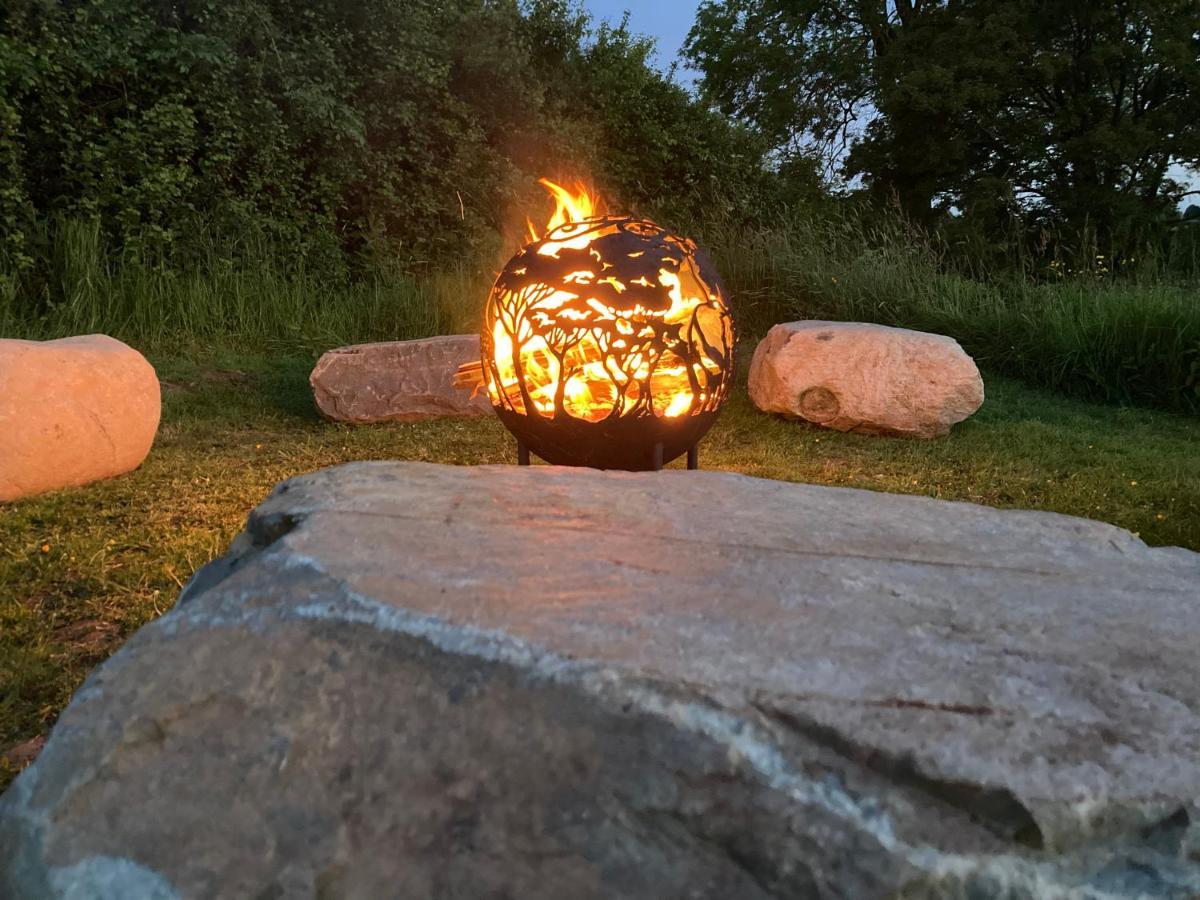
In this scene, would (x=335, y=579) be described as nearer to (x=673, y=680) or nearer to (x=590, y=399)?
(x=673, y=680)

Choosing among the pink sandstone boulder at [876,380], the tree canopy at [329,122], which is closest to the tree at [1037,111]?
the tree canopy at [329,122]

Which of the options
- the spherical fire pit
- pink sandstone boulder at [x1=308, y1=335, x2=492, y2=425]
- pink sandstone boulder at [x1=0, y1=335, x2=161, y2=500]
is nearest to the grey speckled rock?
the spherical fire pit

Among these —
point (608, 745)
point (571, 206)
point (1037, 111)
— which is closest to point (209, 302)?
point (571, 206)

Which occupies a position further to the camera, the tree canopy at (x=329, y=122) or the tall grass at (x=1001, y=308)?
the tree canopy at (x=329, y=122)

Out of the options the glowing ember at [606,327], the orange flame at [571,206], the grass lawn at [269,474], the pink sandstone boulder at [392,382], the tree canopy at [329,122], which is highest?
the tree canopy at [329,122]

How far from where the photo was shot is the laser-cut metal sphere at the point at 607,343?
2811mm

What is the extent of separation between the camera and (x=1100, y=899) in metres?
0.92

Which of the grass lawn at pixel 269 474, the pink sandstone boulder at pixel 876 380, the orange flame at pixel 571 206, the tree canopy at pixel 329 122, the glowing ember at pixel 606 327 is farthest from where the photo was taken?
the tree canopy at pixel 329 122

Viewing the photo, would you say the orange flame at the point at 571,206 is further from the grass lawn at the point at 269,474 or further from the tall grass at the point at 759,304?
the tall grass at the point at 759,304

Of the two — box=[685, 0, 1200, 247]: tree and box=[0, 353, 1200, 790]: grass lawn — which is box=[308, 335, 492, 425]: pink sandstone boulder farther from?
box=[685, 0, 1200, 247]: tree

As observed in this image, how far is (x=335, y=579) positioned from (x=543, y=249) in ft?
6.24

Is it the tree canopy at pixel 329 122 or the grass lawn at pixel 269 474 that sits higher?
the tree canopy at pixel 329 122

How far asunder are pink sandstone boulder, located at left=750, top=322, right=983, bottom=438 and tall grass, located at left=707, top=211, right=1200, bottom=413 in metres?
2.13

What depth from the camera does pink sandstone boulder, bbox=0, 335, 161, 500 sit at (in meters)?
3.69
